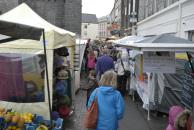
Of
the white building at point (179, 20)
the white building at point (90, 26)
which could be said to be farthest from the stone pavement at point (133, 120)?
the white building at point (90, 26)

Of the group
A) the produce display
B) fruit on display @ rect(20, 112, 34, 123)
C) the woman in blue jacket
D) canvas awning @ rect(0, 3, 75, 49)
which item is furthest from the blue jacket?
fruit on display @ rect(20, 112, 34, 123)

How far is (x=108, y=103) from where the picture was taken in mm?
6684

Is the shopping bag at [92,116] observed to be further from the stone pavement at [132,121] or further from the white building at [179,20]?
the white building at [179,20]

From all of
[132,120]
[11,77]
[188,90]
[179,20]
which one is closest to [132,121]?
[132,120]

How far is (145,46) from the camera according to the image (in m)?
7.04

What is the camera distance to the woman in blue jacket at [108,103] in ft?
21.9

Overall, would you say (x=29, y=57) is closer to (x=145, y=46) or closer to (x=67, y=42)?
(x=67, y=42)

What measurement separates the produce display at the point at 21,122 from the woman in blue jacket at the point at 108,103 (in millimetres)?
1999

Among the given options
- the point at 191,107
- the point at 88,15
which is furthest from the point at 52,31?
the point at 88,15

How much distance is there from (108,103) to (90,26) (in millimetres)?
117265

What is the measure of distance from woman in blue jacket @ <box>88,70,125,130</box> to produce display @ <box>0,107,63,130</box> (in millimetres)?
1999

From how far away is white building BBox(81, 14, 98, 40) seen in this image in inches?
4670

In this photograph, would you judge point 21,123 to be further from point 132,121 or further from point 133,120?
point 133,120

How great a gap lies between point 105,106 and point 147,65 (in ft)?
7.66
